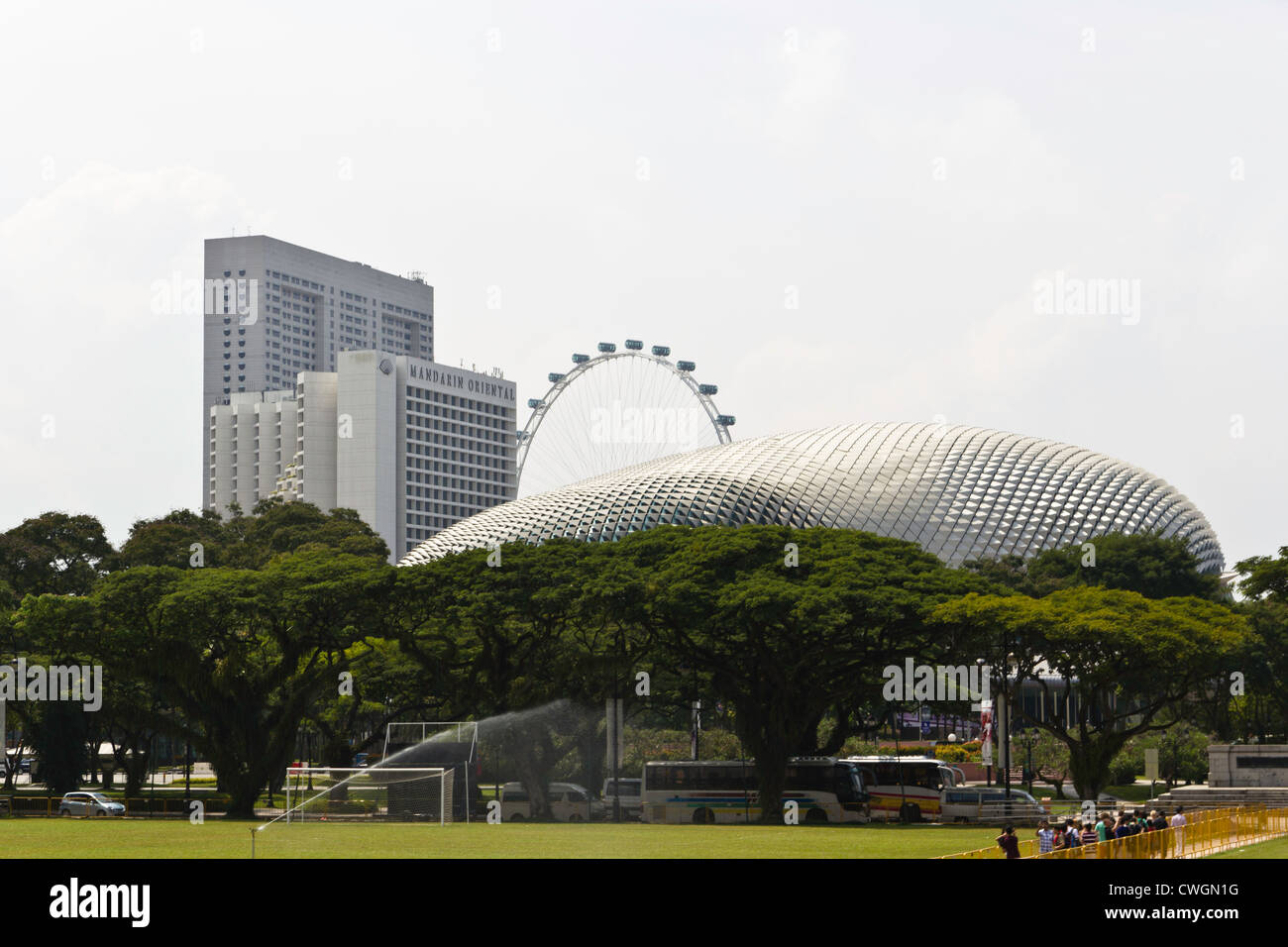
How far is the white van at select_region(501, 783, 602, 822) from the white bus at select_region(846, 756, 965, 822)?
10.6 metres

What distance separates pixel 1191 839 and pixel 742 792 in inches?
959

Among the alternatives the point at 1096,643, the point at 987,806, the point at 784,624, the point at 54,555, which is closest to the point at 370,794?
the point at 784,624

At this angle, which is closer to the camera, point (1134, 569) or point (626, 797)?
point (626, 797)

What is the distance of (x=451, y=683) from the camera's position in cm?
6291

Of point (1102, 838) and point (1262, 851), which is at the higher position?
point (1102, 838)

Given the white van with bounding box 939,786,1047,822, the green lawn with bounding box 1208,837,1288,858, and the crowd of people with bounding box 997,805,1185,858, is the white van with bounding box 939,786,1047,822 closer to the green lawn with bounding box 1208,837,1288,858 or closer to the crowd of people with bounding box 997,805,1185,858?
the green lawn with bounding box 1208,837,1288,858

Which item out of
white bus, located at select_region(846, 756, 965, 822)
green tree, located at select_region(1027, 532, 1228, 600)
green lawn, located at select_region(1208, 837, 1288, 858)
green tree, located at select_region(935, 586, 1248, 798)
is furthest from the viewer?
green tree, located at select_region(1027, 532, 1228, 600)

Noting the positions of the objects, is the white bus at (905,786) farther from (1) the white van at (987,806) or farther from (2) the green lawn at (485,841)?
(2) the green lawn at (485,841)

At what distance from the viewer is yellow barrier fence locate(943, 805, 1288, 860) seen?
2966 centimetres

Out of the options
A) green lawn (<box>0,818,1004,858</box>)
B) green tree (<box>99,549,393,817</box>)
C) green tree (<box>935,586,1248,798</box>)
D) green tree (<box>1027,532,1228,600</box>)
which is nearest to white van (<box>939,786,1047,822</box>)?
green lawn (<box>0,818,1004,858</box>)

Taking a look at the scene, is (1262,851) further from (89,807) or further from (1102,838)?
(89,807)

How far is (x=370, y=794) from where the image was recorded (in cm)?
4138
